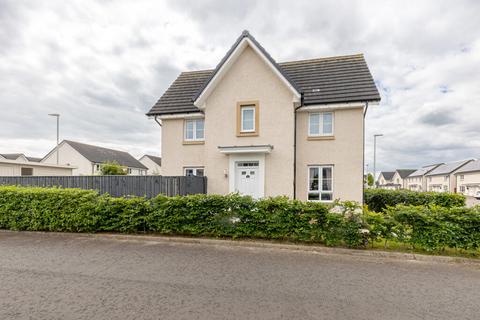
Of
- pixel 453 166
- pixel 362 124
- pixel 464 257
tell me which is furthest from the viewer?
pixel 453 166

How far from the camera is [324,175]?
1228 cm

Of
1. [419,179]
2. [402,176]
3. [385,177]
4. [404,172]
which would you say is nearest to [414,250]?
[419,179]

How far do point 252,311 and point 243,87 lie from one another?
1044 centimetres

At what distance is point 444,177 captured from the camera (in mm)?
62188

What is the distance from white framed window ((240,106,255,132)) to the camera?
12.5 meters

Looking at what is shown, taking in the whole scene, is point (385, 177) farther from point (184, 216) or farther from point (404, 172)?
point (184, 216)

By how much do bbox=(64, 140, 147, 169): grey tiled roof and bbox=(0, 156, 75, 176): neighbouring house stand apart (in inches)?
613

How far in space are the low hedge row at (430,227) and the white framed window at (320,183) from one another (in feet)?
15.9

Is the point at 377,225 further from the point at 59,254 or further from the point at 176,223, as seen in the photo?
the point at 59,254

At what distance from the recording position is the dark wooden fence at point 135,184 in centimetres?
1181

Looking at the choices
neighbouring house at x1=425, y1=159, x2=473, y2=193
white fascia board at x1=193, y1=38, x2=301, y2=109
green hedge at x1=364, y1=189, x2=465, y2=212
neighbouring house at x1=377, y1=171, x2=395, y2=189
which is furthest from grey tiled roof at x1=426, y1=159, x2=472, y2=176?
white fascia board at x1=193, y1=38, x2=301, y2=109

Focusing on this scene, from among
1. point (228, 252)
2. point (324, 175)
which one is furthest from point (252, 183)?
point (228, 252)

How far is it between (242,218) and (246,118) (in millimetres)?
6068

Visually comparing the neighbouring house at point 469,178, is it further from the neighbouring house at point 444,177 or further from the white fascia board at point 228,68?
the white fascia board at point 228,68
